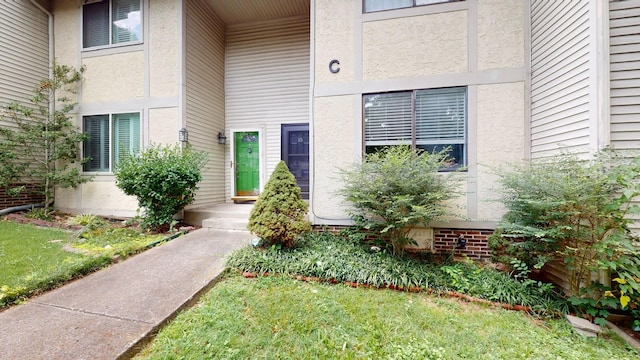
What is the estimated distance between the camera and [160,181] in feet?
17.0

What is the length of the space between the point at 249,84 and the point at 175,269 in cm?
543

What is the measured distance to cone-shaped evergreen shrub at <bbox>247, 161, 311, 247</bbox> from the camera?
4094mm

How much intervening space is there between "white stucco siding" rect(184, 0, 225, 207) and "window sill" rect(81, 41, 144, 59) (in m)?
1.24

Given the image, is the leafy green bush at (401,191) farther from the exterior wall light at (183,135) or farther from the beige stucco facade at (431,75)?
the exterior wall light at (183,135)

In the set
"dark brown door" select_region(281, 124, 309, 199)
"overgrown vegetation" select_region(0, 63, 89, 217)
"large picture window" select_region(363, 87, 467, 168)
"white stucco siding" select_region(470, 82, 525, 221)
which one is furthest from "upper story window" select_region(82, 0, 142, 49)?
"white stucco siding" select_region(470, 82, 525, 221)

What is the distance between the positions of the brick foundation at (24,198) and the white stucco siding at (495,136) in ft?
33.2

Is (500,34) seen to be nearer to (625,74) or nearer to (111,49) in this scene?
(625,74)

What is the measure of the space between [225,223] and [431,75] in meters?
5.00

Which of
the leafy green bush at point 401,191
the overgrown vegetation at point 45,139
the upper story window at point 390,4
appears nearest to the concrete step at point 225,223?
the leafy green bush at point 401,191

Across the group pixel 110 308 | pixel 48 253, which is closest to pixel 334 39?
pixel 110 308

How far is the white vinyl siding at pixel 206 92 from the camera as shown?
6.30 meters

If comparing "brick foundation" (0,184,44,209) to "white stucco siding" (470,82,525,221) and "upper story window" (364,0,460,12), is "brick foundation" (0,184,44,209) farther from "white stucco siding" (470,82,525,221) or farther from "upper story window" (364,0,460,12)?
"white stucco siding" (470,82,525,221)

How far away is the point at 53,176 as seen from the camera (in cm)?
611

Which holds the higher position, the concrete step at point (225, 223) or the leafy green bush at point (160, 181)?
the leafy green bush at point (160, 181)
